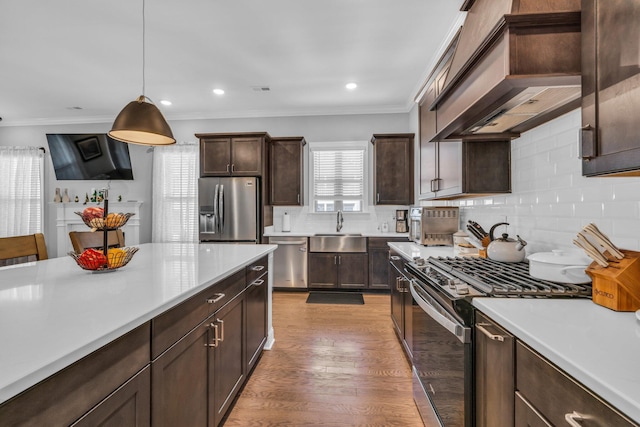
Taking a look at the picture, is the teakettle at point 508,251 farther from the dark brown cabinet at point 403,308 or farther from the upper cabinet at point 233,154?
the upper cabinet at point 233,154

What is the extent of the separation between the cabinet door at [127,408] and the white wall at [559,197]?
1.90 m

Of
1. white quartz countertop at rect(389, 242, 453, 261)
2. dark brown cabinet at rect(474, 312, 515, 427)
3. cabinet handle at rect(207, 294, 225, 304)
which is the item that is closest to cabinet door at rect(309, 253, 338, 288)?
white quartz countertop at rect(389, 242, 453, 261)

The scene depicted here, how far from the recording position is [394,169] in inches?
184

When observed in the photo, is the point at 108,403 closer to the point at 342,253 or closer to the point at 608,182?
the point at 608,182

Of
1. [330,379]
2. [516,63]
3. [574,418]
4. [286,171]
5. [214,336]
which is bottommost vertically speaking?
[330,379]

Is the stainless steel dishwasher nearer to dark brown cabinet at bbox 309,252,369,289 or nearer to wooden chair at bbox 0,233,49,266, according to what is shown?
dark brown cabinet at bbox 309,252,369,289

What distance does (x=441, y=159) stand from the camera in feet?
8.71

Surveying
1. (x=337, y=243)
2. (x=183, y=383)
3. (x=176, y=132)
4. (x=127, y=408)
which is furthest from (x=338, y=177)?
(x=127, y=408)

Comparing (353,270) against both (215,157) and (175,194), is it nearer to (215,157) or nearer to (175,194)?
(215,157)

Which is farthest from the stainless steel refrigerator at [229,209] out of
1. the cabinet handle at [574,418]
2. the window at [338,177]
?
the cabinet handle at [574,418]

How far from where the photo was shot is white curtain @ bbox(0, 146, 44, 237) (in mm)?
5270

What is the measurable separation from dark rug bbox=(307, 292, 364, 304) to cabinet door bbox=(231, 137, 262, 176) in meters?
1.95

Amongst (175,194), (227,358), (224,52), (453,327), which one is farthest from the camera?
(175,194)

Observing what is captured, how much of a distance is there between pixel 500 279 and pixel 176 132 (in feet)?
17.6
